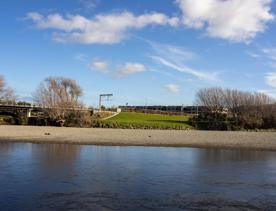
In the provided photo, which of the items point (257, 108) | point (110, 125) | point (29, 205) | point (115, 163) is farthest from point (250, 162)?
point (257, 108)

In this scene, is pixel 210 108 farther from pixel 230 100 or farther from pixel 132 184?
pixel 132 184

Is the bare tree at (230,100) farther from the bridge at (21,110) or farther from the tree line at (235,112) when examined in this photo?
the bridge at (21,110)

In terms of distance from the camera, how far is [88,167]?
29.9m

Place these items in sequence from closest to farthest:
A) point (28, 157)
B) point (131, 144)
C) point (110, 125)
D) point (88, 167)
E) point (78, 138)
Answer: point (88, 167), point (28, 157), point (131, 144), point (78, 138), point (110, 125)

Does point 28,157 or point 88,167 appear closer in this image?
point 88,167

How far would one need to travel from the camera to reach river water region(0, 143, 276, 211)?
18547 millimetres

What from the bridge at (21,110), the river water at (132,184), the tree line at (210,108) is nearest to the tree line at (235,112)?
the tree line at (210,108)

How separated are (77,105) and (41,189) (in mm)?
78200

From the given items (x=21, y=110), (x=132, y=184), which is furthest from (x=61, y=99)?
(x=132, y=184)

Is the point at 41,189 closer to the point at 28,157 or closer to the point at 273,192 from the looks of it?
the point at 273,192

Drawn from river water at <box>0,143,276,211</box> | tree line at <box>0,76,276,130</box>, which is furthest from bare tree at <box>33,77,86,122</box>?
river water at <box>0,143,276,211</box>

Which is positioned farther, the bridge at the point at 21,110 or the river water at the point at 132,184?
the bridge at the point at 21,110

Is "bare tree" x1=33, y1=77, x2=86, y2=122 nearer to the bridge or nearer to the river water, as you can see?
the bridge

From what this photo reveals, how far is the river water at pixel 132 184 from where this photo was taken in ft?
60.8
